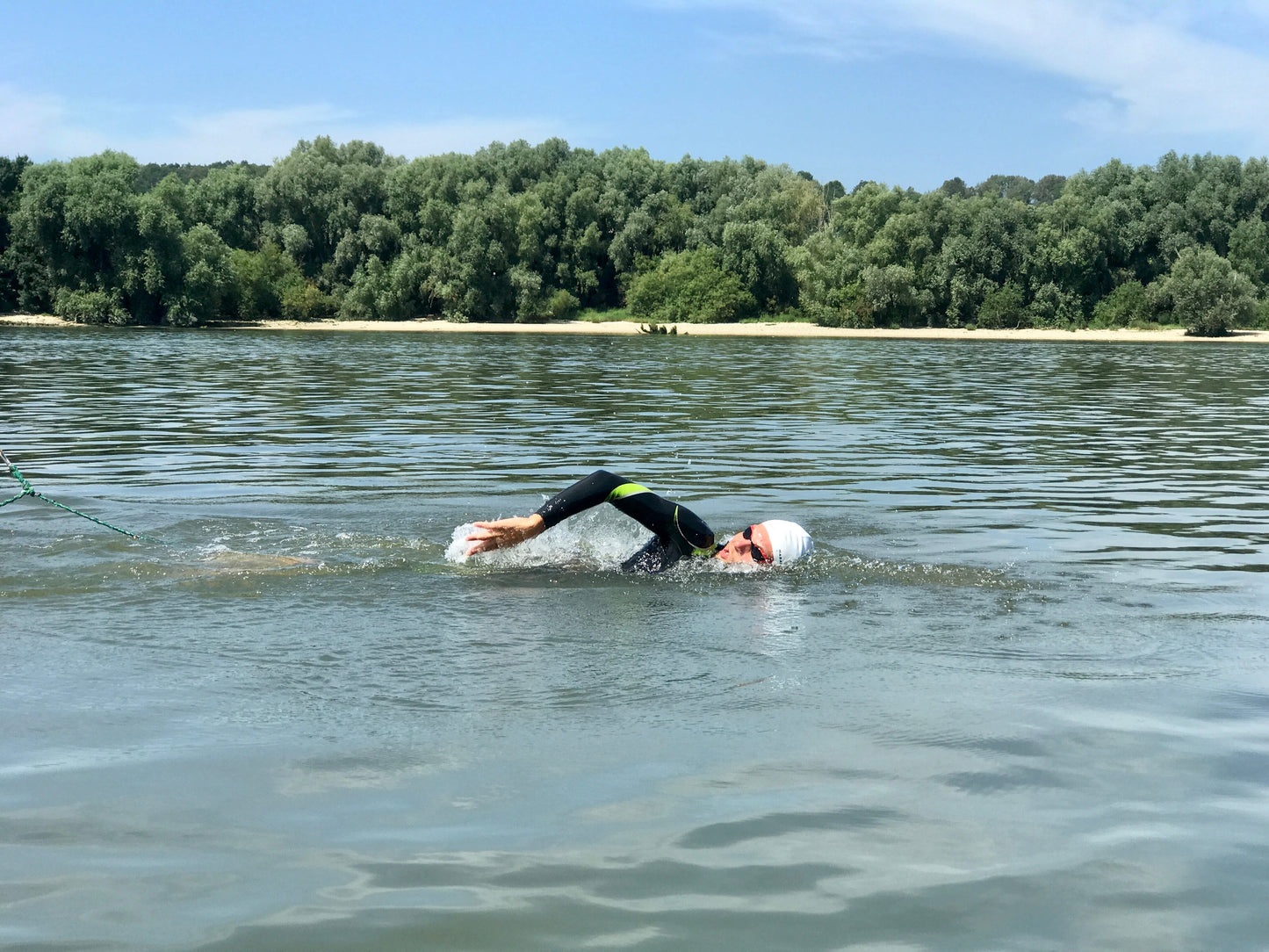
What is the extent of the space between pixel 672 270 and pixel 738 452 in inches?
3008

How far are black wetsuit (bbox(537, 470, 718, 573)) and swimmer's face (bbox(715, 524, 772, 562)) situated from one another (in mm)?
170

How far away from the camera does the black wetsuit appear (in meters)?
9.82

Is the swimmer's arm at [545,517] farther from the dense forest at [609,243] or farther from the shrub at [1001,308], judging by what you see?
the shrub at [1001,308]

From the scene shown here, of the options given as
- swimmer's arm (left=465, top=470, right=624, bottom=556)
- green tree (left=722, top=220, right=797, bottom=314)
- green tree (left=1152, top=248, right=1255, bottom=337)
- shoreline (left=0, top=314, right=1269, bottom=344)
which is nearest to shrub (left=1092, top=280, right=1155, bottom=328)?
shoreline (left=0, top=314, right=1269, bottom=344)

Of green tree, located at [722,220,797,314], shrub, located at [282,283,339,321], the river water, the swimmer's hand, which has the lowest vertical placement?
the river water

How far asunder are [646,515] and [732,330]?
79341 millimetres

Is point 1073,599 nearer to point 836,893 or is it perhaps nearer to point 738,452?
point 836,893

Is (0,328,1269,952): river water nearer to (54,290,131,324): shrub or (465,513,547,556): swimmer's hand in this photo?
(465,513,547,556): swimmer's hand

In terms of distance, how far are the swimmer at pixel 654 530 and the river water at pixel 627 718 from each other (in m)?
0.19

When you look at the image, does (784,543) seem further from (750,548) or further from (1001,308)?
(1001,308)

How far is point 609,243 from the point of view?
327 feet

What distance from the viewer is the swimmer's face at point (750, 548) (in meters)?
10.1

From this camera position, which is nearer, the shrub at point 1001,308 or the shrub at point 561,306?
the shrub at point 1001,308

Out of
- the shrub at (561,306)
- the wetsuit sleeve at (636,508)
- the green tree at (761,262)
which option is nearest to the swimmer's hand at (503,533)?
the wetsuit sleeve at (636,508)
